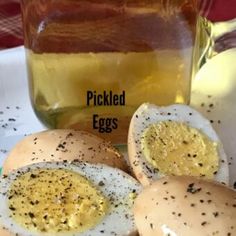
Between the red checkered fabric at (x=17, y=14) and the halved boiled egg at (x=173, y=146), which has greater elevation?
the halved boiled egg at (x=173, y=146)

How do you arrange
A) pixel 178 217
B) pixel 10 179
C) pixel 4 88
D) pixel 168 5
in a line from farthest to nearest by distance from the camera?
pixel 4 88 → pixel 168 5 → pixel 10 179 → pixel 178 217

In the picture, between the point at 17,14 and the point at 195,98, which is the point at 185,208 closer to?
the point at 195,98

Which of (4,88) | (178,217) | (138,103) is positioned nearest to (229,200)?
(178,217)

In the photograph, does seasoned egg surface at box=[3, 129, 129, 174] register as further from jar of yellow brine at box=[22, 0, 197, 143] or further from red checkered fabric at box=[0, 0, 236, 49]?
red checkered fabric at box=[0, 0, 236, 49]

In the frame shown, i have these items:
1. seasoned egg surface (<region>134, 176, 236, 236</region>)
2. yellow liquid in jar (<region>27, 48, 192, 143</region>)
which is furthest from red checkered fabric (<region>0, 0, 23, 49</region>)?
seasoned egg surface (<region>134, 176, 236, 236</region>)

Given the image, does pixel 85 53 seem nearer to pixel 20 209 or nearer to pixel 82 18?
pixel 82 18

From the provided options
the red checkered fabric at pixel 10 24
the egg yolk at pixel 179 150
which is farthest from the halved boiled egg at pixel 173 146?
the red checkered fabric at pixel 10 24

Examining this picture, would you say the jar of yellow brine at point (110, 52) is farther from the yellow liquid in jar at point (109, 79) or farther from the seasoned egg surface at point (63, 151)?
the seasoned egg surface at point (63, 151)
